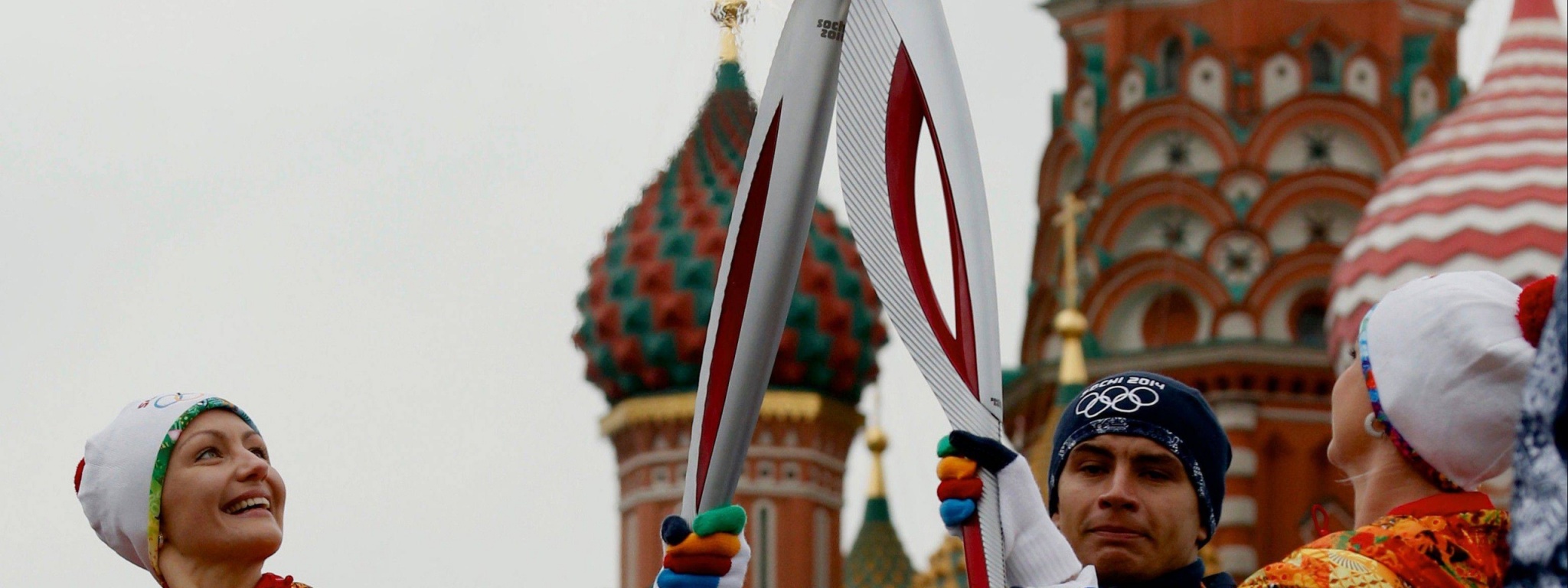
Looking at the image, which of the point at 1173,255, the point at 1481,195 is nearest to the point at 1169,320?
the point at 1173,255

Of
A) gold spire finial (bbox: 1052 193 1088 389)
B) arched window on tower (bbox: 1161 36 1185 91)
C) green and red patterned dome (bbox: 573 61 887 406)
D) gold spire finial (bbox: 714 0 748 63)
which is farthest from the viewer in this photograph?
arched window on tower (bbox: 1161 36 1185 91)

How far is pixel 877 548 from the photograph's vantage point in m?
29.7

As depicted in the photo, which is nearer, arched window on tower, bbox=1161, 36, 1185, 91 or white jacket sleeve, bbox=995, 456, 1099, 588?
white jacket sleeve, bbox=995, 456, 1099, 588

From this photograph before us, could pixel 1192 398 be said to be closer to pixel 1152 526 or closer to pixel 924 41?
pixel 1152 526

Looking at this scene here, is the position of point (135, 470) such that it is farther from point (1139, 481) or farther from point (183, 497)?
point (1139, 481)

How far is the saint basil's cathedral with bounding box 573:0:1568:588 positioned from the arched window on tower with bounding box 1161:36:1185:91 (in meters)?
0.02

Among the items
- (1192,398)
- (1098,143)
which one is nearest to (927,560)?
(1098,143)

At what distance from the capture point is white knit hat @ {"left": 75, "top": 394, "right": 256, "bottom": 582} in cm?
486

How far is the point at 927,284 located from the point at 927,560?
2302 centimetres

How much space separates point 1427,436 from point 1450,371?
0.14 meters

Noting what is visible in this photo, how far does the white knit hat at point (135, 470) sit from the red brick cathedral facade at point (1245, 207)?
22.2 m

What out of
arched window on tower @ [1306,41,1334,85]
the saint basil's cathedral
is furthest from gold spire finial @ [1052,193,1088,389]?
arched window on tower @ [1306,41,1334,85]

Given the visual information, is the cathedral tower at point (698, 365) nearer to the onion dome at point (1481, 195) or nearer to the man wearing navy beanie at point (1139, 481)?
the onion dome at point (1481, 195)

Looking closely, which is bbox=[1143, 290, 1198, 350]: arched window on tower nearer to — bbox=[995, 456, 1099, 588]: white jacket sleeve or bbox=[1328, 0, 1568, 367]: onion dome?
bbox=[1328, 0, 1568, 367]: onion dome
